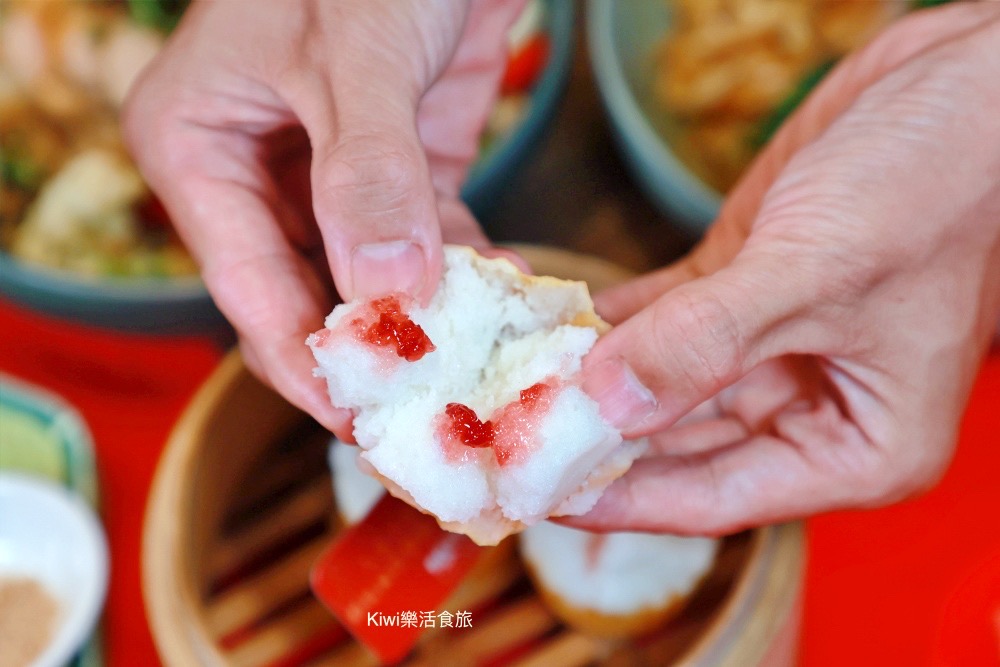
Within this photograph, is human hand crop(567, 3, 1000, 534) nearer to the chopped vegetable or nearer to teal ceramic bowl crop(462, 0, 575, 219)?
teal ceramic bowl crop(462, 0, 575, 219)

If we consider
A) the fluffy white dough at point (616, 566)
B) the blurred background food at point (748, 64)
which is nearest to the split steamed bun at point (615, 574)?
the fluffy white dough at point (616, 566)

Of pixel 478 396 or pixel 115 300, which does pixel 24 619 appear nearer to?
pixel 115 300

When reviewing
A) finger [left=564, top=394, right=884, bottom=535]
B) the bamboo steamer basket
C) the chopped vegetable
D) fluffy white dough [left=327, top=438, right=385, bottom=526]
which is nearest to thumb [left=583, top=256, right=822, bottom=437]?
finger [left=564, top=394, right=884, bottom=535]

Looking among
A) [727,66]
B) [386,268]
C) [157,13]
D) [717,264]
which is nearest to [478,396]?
[386,268]

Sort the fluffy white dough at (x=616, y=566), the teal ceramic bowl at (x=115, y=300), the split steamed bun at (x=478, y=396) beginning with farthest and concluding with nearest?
the teal ceramic bowl at (x=115, y=300), the fluffy white dough at (x=616, y=566), the split steamed bun at (x=478, y=396)

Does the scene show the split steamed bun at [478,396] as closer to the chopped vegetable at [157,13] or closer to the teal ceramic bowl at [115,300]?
the teal ceramic bowl at [115,300]

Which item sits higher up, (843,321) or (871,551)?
(843,321)
